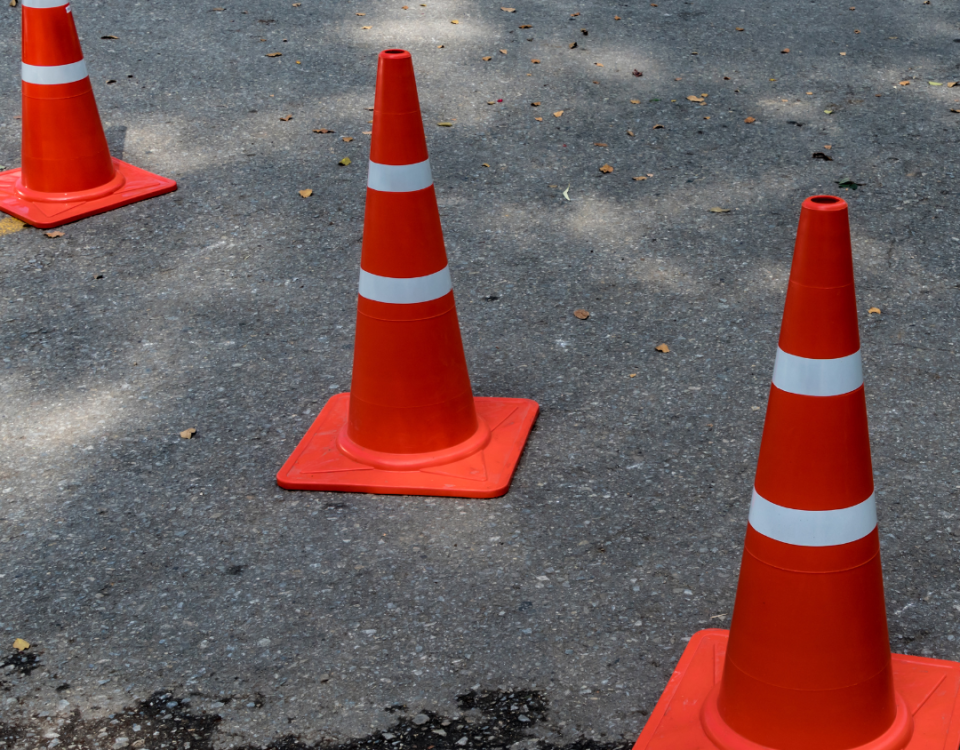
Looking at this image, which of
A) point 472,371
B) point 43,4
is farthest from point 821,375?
point 43,4

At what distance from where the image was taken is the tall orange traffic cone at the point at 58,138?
518 centimetres

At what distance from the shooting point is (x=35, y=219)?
520cm

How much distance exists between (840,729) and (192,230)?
3.96m

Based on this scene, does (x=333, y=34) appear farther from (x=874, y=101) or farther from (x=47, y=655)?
(x=47, y=655)

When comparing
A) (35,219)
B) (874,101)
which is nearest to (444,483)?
(35,219)

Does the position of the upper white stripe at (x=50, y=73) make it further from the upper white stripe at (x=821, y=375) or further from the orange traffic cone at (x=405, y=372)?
the upper white stripe at (x=821, y=375)

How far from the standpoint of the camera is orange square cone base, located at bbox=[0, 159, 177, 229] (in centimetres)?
525

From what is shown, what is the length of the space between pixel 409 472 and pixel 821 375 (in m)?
1.69

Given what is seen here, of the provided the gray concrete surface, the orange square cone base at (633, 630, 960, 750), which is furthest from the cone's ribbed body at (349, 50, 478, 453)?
the orange square cone base at (633, 630, 960, 750)

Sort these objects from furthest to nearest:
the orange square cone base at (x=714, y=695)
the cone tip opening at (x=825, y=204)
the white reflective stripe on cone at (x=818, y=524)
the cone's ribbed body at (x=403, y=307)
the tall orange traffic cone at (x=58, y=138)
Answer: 1. the tall orange traffic cone at (x=58, y=138)
2. the cone's ribbed body at (x=403, y=307)
3. the orange square cone base at (x=714, y=695)
4. the white reflective stripe on cone at (x=818, y=524)
5. the cone tip opening at (x=825, y=204)

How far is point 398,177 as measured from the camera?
3.29 metres

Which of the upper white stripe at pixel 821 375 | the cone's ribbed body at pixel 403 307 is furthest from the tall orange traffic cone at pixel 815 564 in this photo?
the cone's ribbed body at pixel 403 307

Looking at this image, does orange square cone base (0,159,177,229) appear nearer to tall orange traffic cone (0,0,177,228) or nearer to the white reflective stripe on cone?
tall orange traffic cone (0,0,177,228)

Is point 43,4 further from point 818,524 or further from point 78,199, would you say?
point 818,524
